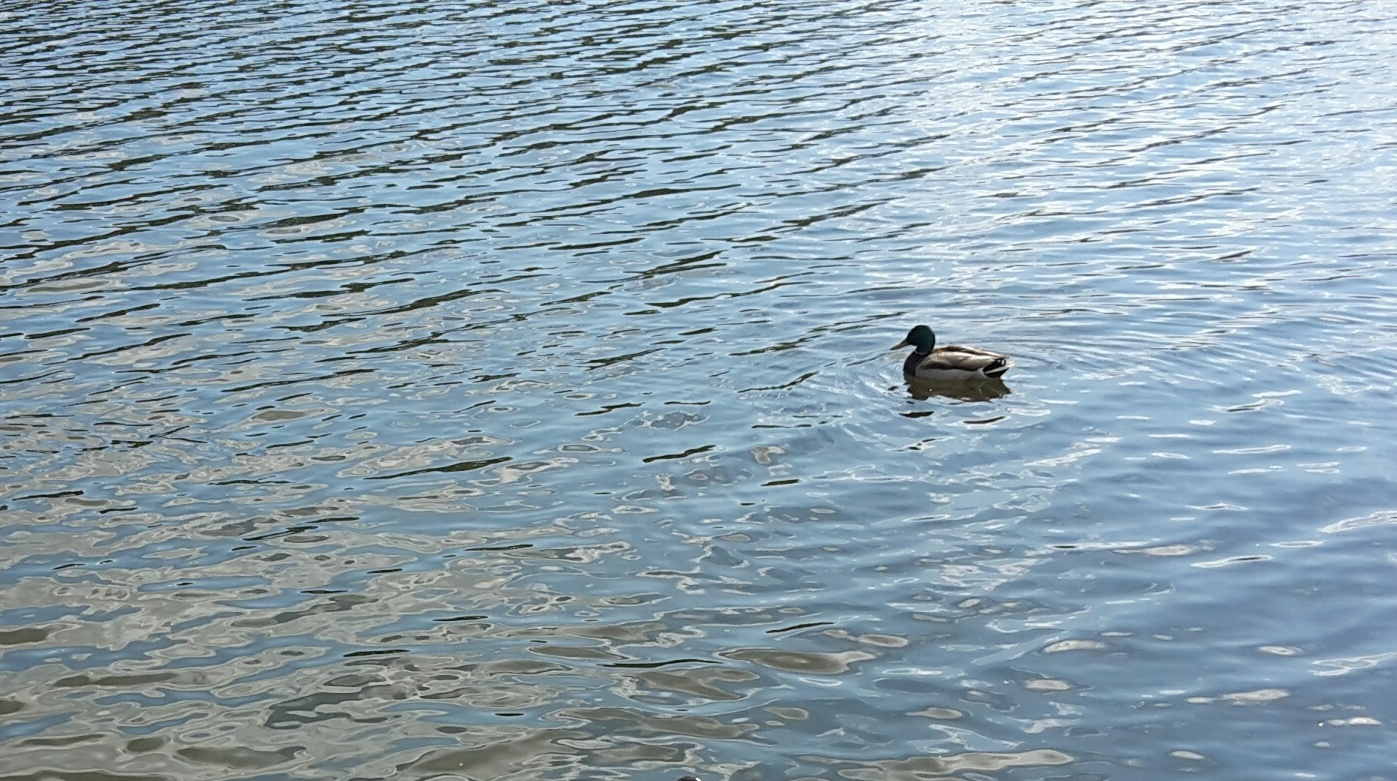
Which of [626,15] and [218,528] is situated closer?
[218,528]

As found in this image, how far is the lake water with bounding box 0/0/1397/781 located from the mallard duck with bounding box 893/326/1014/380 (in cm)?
30

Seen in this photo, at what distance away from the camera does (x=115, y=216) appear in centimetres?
2038

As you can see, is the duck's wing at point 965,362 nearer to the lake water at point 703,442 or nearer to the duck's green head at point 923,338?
the lake water at point 703,442

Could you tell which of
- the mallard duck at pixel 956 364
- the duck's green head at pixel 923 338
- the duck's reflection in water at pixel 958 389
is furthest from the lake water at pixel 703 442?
the duck's green head at pixel 923 338

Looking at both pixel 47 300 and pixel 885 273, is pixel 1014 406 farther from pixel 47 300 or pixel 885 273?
pixel 47 300

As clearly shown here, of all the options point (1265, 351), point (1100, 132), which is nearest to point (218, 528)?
point (1265, 351)

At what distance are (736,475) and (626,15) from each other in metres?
25.4

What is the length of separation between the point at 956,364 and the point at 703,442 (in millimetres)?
2466

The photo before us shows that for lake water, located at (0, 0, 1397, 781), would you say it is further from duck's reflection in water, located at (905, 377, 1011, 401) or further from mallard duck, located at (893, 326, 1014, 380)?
mallard duck, located at (893, 326, 1014, 380)

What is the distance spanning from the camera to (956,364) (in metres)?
13.5

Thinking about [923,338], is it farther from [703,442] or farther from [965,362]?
[703,442]

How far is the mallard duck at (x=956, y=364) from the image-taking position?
13.5m

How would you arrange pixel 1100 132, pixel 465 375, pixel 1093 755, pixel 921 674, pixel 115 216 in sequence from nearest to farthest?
pixel 1093 755
pixel 921 674
pixel 465 375
pixel 115 216
pixel 1100 132

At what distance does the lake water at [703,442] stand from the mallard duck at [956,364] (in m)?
0.30
